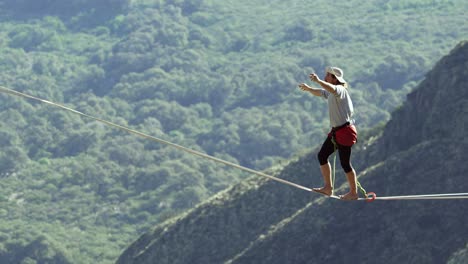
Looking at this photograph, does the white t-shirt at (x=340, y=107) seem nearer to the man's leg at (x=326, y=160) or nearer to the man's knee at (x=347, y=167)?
the man's leg at (x=326, y=160)

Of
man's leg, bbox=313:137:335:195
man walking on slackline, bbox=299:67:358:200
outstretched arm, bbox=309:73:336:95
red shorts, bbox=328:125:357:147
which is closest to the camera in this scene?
outstretched arm, bbox=309:73:336:95

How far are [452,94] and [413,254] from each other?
47.8 feet

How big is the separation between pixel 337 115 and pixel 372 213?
50787mm

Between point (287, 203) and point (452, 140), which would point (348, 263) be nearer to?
point (452, 140)

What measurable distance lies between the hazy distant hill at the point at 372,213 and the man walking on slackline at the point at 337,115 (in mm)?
39745

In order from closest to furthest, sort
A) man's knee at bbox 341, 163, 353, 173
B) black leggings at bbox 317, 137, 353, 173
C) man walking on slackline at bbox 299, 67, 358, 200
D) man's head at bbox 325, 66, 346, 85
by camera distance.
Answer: man walking on slackline at bbox 299, 67, 358, 200, man's head at bbox 325, 66, 346, 85, black leggings at bbox 317, 137, 353, 173, man's knee at bbox 341, 163, 353, 173

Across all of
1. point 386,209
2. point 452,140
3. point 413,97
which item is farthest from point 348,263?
point 413,97

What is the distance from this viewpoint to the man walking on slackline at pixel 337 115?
71.0ft

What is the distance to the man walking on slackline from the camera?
852 inches

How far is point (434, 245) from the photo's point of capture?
65.5m

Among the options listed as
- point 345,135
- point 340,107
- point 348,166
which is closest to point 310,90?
point 340,107

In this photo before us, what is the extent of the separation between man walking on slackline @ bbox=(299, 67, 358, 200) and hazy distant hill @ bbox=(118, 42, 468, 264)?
130 feet

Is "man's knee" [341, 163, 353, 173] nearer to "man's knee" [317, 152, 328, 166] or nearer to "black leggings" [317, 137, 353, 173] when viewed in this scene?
"black leggings" [317, 137, 353, 173]

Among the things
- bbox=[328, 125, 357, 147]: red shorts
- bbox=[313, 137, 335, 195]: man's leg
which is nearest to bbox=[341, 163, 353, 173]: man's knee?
bbox=[313, 137, 335, 195]: man's leg
